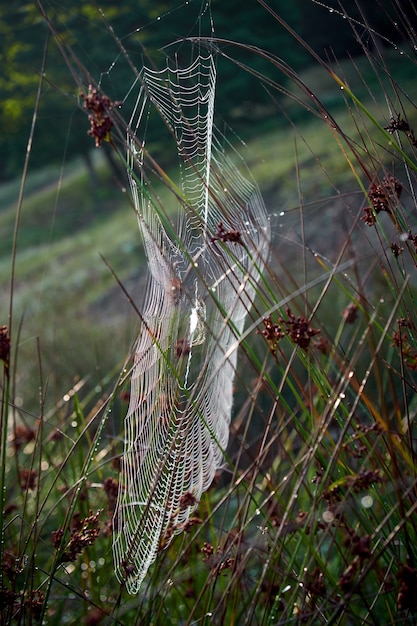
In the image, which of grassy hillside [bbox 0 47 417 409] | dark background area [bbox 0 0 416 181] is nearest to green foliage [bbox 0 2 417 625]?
grassy hillside [bbox 0 47 417 409]

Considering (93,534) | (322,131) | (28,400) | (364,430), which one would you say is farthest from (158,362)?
(322,131)

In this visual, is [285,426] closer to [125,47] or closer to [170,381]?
[170,381]

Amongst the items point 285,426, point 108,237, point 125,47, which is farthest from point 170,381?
point 108,237

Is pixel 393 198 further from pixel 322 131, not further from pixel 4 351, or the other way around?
pixel 322 131

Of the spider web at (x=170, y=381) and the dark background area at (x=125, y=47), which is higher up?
the dark background area at (x=125, y=47)

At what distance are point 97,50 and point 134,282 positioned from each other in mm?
5538

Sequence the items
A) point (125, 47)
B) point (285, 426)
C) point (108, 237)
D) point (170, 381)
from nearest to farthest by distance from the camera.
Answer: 1. point (285, 426)
2. point (170, 381)
3. point (125, 47)
4. point (108, 237)

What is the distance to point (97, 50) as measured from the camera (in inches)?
494

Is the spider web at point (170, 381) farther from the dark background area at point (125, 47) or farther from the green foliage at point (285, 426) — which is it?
the dark background area at point (125, 47)

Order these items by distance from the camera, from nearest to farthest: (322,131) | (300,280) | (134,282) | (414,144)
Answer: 1. (414,144)
2. (300,280)
3. (134,282)
4. (322,131)

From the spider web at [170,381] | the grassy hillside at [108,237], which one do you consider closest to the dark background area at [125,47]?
the grassy hillside at [108,237]

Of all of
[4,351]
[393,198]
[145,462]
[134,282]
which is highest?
[4,351]

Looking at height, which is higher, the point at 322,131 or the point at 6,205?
the point at 6,205

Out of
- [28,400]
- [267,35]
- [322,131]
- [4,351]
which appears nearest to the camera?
[4,351]
